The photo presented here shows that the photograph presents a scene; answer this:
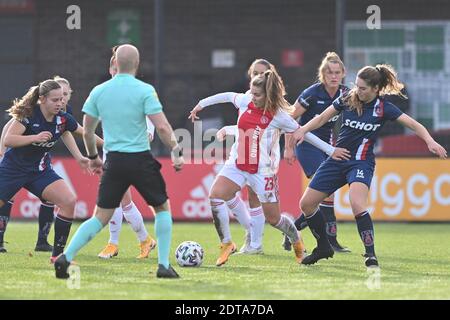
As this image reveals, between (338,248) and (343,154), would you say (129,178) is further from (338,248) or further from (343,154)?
(338,248)

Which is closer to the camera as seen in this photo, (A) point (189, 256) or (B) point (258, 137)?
(A) point (189, 256)

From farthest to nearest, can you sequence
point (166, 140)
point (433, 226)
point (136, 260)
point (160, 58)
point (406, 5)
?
point (406, 5) < point (160, 58) < point (433, 226) < point (136, 260) < point (166, 140)

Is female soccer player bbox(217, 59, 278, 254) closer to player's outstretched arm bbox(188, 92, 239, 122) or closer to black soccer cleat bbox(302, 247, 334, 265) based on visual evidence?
player's outstretched arm bbox(188, 92, 239, 122)

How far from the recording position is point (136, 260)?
11.6 meters

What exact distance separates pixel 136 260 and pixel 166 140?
2.69 m

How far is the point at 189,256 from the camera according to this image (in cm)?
1074

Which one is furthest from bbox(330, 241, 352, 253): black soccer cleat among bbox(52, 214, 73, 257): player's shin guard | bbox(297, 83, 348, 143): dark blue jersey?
bbox(52, 214, 73, 257): player's shin guard

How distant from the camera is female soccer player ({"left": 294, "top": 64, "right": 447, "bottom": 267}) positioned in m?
10.6

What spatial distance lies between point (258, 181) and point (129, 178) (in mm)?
2006

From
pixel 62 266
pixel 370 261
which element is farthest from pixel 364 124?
pixel 62 266

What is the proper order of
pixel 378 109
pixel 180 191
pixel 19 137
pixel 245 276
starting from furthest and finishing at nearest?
pixel 180 191
pixel 19 137
pixel 378 109
pixel 245 276

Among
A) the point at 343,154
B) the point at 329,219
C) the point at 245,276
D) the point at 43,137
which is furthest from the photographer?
the point at 329,219
